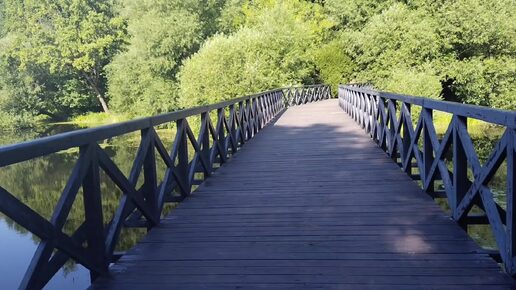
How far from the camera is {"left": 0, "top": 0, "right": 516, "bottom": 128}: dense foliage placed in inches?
998

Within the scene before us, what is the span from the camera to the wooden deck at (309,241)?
3.15 m

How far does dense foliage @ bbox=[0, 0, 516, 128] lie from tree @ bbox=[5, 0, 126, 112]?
0.31 ft

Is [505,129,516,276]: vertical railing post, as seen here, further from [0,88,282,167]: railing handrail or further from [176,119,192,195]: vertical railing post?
[176,119,192,195]: vertical railing post

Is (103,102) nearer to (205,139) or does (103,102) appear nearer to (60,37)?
(60,37)

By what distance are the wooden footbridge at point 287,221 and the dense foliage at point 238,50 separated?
742 inches

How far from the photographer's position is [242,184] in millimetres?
6234

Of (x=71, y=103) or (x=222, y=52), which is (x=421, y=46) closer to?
(x=222, y=52)

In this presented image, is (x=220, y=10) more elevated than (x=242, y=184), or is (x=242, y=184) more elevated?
(x=220, y=10)

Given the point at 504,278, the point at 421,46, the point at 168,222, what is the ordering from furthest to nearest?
the point at 421,46 → the point at 168,222 → the point at 504,278

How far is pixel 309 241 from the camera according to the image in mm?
3891

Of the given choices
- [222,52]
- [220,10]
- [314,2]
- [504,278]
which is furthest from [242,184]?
[314,2]

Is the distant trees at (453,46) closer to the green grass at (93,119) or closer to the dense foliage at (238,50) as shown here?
the dense foliage at (238,50)

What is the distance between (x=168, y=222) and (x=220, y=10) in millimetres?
32776

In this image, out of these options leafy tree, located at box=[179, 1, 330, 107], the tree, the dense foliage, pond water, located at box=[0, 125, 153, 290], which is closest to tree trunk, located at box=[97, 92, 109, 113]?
the dense foliage
